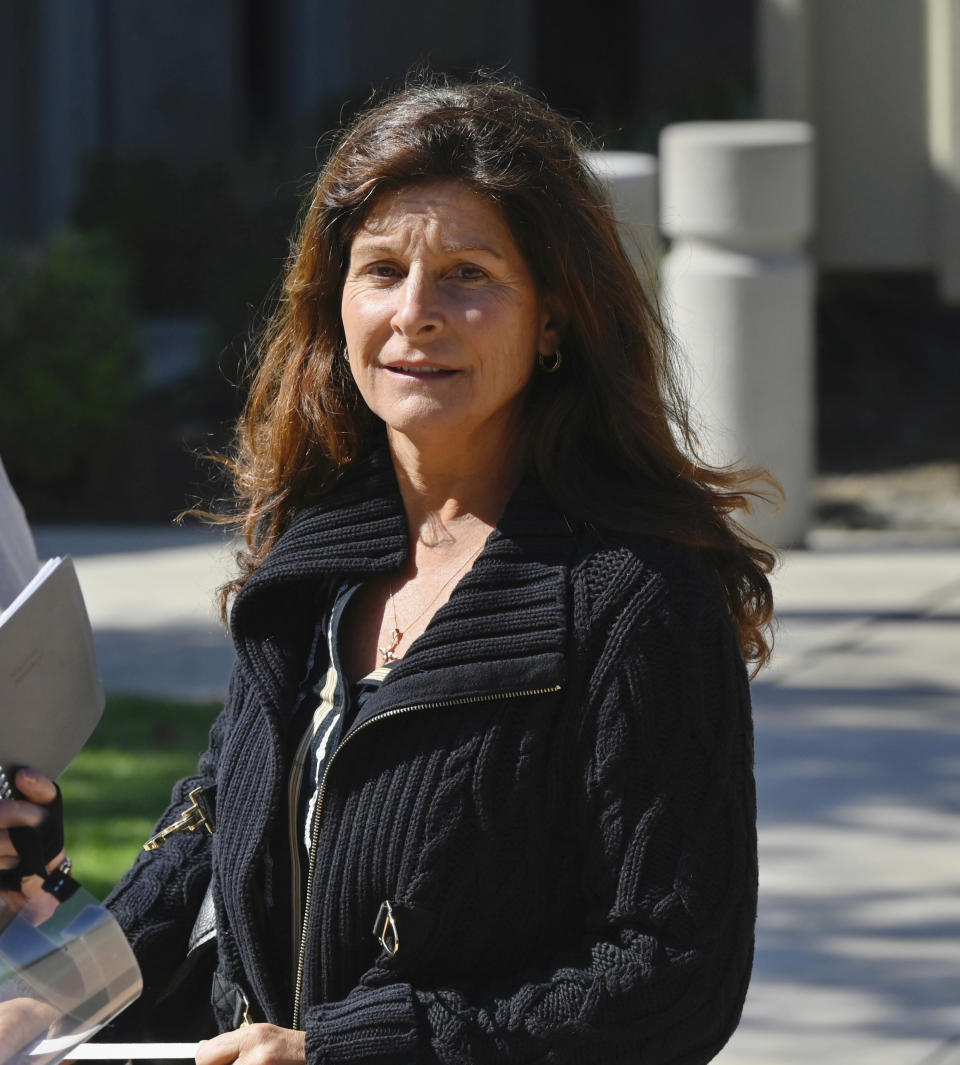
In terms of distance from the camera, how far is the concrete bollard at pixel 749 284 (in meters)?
7.94

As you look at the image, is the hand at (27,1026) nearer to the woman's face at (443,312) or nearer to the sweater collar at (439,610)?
the sweater collar at (439,610)

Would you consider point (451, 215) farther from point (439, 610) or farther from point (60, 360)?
point (60, 360)

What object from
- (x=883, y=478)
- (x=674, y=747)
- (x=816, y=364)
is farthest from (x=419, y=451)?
(x=816, y=364)

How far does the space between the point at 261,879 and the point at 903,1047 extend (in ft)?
7.05

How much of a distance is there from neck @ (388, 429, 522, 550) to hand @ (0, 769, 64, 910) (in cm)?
59

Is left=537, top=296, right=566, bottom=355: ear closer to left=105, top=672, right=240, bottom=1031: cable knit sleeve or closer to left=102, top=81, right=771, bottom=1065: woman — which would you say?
left=102, top=81, right=771, bottom=1065: woman

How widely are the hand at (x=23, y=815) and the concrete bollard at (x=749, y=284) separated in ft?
19.4

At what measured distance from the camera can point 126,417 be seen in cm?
1089

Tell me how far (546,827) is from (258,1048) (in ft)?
1.36

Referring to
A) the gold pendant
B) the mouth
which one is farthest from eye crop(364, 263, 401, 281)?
the gold pendant

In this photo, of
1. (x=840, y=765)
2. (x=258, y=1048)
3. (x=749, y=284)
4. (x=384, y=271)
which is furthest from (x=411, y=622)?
(x=749, y=284)

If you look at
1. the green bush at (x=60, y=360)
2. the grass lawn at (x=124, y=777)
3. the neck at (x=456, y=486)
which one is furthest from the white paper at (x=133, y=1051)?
the green bush at (x=60, y=360)

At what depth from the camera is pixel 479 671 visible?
2.15 metres

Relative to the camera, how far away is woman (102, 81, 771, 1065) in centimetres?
210
